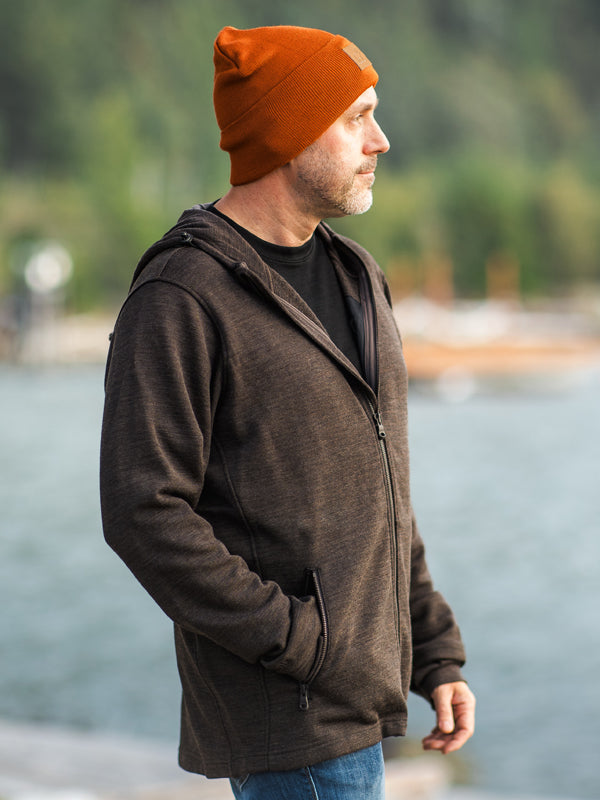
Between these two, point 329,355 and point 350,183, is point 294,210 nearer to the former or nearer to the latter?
point 350,183

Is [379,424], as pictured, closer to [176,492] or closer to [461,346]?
[176,492]

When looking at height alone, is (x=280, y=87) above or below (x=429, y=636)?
above

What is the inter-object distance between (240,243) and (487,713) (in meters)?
6.12

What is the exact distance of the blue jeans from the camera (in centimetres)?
121

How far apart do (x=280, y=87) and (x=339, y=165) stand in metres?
0.11

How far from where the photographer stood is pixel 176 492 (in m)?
1.15

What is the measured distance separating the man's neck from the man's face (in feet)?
0.06

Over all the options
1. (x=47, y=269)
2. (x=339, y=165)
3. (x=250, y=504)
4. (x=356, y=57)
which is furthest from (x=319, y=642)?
(x=47, y=269)

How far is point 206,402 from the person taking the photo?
1157mm

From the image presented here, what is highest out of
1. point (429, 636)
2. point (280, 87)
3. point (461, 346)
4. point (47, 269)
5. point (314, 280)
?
point (47, 269)

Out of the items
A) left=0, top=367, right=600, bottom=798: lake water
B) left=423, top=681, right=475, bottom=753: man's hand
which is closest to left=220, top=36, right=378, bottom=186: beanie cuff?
left=423, top=681, right=475, bottom=753: man's hand

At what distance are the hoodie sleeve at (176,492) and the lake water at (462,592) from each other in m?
4.85

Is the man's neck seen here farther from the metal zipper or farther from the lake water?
the lake water

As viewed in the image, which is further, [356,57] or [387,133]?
[387,133]
